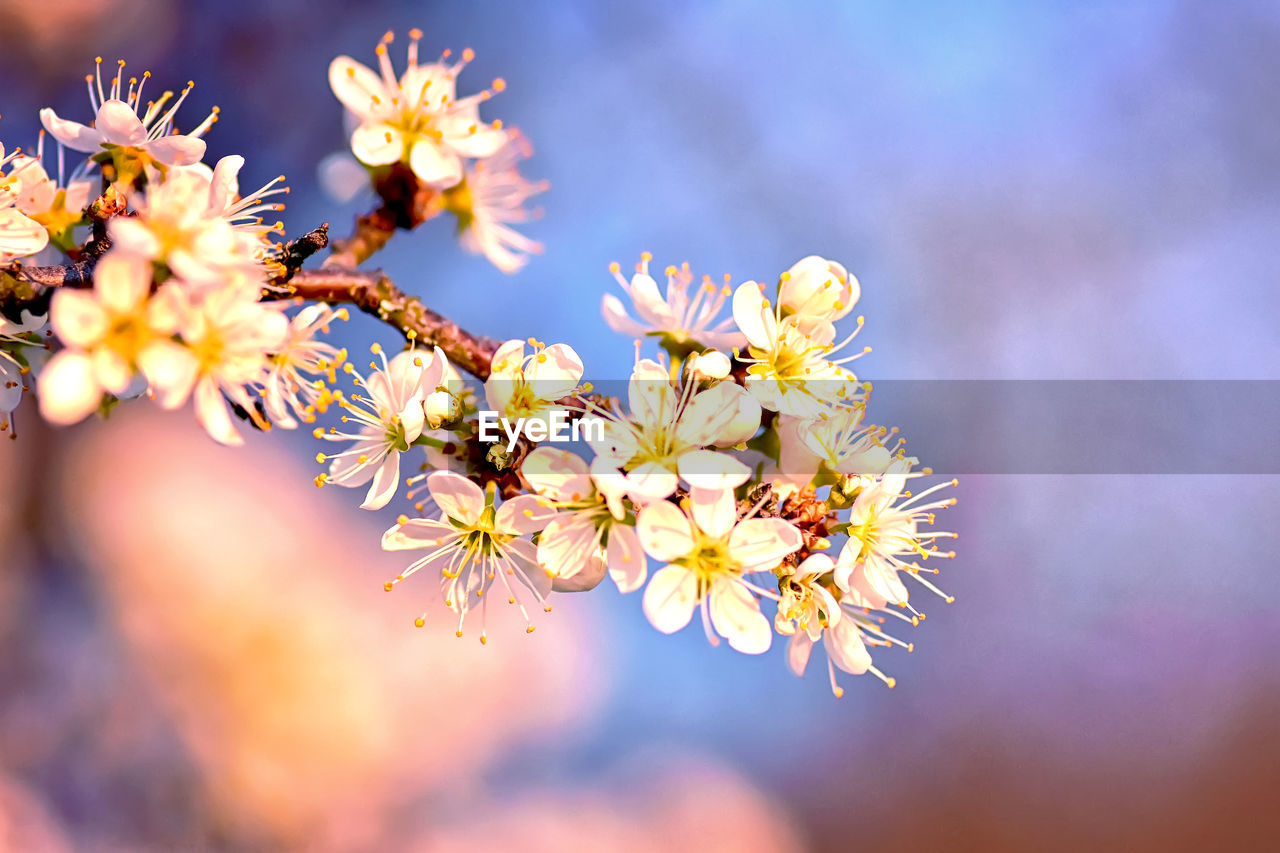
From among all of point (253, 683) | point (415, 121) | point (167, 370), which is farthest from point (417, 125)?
point (253, 683)

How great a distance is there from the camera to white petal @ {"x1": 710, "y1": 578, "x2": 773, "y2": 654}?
0.47 metres

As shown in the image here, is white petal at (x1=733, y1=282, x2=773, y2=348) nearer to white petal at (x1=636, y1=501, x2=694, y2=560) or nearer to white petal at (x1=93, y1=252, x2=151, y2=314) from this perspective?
white petal at (x1=636, y1=501, x2=694, y2=560)

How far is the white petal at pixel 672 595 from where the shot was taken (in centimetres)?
46

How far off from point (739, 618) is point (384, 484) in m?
0.26

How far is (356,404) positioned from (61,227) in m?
0.27

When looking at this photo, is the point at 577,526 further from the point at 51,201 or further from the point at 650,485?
the point at 51,201

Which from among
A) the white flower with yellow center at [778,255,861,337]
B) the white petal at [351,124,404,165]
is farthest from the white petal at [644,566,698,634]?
the white petal at [351,124,404,165]

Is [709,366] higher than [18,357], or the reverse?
[709,366]

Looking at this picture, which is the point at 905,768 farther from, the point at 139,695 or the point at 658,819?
the point at 139,695

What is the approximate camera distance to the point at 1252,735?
1.80 meters

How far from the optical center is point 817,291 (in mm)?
541

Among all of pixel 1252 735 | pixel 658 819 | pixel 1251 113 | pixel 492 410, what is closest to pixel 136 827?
pixel 658 819

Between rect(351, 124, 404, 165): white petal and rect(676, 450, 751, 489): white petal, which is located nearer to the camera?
rect(676, 450, 751, 489): white petal

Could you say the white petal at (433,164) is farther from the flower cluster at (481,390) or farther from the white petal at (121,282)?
the white petal at (121,282)
